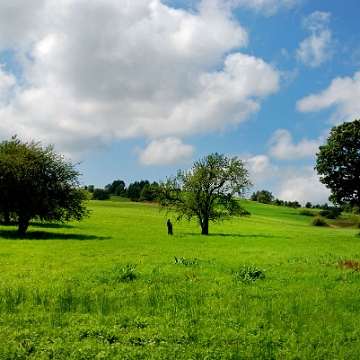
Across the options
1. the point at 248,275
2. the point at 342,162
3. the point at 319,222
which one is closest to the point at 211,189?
the point at 342,162

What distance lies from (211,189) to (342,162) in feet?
68.1

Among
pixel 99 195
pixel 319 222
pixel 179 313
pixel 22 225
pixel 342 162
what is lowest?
pixel 319 222

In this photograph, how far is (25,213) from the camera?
39.8m

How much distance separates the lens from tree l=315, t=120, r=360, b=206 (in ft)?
176

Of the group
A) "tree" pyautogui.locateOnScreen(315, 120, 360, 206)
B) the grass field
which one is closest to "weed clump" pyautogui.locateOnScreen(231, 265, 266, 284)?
the grass field

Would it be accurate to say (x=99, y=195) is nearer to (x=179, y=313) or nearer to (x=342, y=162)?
(x=342, y=162)

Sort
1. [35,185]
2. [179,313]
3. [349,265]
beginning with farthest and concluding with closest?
[35,185] → [349,265] → [179,313]

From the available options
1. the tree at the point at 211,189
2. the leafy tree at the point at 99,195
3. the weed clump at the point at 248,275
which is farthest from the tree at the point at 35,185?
the leafy tree at the point at 99,195

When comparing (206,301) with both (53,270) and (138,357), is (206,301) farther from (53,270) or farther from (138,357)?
(53,270)

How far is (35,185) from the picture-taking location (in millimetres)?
38906

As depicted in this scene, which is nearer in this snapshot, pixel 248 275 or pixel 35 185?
pixel 248 275

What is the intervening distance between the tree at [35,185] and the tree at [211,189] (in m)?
15.8

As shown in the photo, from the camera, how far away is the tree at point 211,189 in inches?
2016

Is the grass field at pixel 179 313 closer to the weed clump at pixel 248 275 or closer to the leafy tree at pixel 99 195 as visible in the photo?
the weed clump at pixel 248 275
